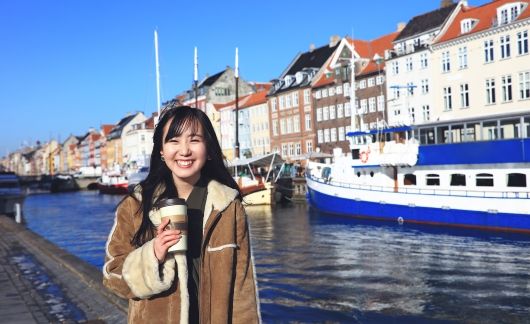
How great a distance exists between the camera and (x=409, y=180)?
28.0 m

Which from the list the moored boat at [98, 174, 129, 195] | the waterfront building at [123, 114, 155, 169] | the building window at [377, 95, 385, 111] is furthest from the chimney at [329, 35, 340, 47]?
the waterfront building at [123, 114, 155, 169]

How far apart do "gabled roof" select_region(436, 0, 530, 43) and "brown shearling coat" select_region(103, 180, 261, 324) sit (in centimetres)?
4083

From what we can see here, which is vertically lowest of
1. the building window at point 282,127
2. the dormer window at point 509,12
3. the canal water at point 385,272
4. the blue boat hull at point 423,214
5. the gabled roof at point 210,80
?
the canal water at point 385,272

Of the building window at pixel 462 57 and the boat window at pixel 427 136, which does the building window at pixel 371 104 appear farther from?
the boat window at pixel 427 136

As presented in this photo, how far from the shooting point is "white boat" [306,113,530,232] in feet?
75.1

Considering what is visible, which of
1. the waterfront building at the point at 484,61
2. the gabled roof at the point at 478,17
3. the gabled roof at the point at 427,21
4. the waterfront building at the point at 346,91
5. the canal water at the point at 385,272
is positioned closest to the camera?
the canal water at the point at 385,272

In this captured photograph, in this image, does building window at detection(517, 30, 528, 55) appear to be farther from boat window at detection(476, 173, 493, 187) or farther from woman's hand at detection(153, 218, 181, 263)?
woman's hand at detection(153, 218, 181, 263)

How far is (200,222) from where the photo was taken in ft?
9.06

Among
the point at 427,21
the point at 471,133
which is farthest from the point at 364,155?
the point at 427,21

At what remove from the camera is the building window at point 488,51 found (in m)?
41.2

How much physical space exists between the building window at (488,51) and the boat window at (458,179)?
18.9 metres

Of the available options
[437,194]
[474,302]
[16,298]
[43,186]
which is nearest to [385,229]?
[437,194]

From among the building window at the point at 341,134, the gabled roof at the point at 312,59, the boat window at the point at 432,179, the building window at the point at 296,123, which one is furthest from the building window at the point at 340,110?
the boat window at the point at 432,179

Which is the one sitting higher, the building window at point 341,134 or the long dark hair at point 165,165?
the building window at point 341,134
